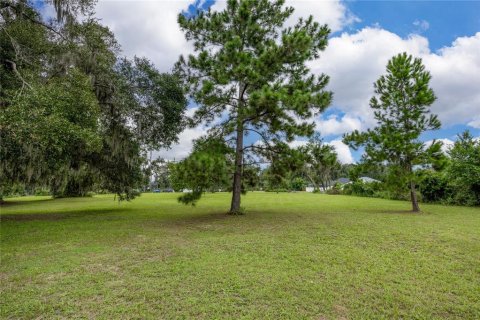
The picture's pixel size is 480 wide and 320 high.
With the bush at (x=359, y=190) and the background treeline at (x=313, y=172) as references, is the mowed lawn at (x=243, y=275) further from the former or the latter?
the bush at (x=359, y=190)

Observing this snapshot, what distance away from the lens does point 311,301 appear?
3.54 m

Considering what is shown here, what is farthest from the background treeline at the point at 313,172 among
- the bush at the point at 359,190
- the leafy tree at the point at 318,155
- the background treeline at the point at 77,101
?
the bush at the point at 359,190

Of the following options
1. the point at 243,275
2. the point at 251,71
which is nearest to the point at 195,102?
the point at 251,71

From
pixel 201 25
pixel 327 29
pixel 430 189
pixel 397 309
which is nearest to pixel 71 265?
pixel 397 309

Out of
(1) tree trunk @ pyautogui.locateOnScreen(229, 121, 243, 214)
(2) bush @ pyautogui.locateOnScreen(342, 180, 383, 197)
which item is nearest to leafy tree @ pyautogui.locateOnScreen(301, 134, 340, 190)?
(1) tree trunk @ pyautogui.locateOnScreen(229, 121, 243, 214)

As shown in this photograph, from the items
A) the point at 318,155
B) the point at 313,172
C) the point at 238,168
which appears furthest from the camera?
the point at 313,172

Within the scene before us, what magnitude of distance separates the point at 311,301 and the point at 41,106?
722 centimetres

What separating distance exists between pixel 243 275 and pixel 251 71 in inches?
272

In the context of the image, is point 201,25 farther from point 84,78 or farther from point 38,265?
point 38,265

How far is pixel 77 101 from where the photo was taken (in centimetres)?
785

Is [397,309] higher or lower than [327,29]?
lower

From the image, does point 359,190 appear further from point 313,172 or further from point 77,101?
point 77,101

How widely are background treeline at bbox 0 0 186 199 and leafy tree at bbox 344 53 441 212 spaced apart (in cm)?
943

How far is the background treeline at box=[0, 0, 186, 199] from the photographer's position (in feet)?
22.4
